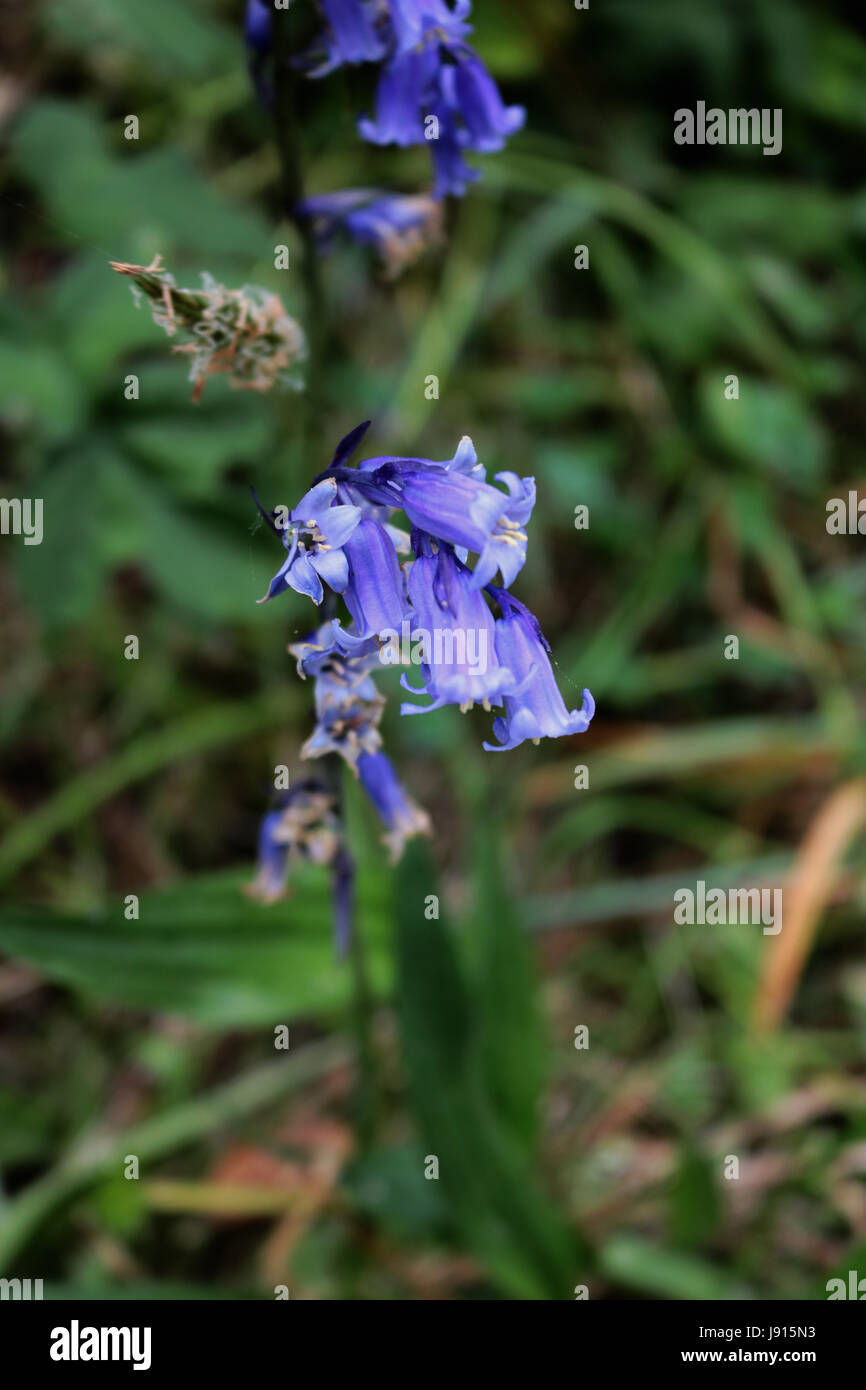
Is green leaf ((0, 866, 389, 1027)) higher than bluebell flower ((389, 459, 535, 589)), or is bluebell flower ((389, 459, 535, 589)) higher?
bluebell flower ((389, 459, 535, 589))

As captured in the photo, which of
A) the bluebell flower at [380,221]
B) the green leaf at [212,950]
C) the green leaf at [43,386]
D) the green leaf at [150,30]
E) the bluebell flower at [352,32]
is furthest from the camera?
the green leaf at [150,30]

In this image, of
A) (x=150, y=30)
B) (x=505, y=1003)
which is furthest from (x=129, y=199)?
(x=505, y=1003)

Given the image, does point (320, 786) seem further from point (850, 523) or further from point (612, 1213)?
point (850, 523)

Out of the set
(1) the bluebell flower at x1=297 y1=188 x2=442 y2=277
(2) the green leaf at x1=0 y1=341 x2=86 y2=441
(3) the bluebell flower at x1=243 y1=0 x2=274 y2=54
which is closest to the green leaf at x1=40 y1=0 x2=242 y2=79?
(2) the green leaf at x1=0 y1=341 x2=86 y2=441

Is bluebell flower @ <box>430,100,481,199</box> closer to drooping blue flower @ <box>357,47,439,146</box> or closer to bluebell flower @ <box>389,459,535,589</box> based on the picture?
drooping blue flower @ <box>357,47,439,146</box>

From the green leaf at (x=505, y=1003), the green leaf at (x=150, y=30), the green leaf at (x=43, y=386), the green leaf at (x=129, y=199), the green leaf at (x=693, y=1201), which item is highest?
the green leaf at (x=150, y=30)

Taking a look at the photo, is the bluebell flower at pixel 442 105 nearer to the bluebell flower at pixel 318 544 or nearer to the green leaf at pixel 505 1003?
the bluebell flower at pixel 318 544

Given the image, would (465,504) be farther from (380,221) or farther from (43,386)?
(43,386)

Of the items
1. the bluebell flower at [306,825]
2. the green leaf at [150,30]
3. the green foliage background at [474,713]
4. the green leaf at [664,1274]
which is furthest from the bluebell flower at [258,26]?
the green leaf at [664,1274]
